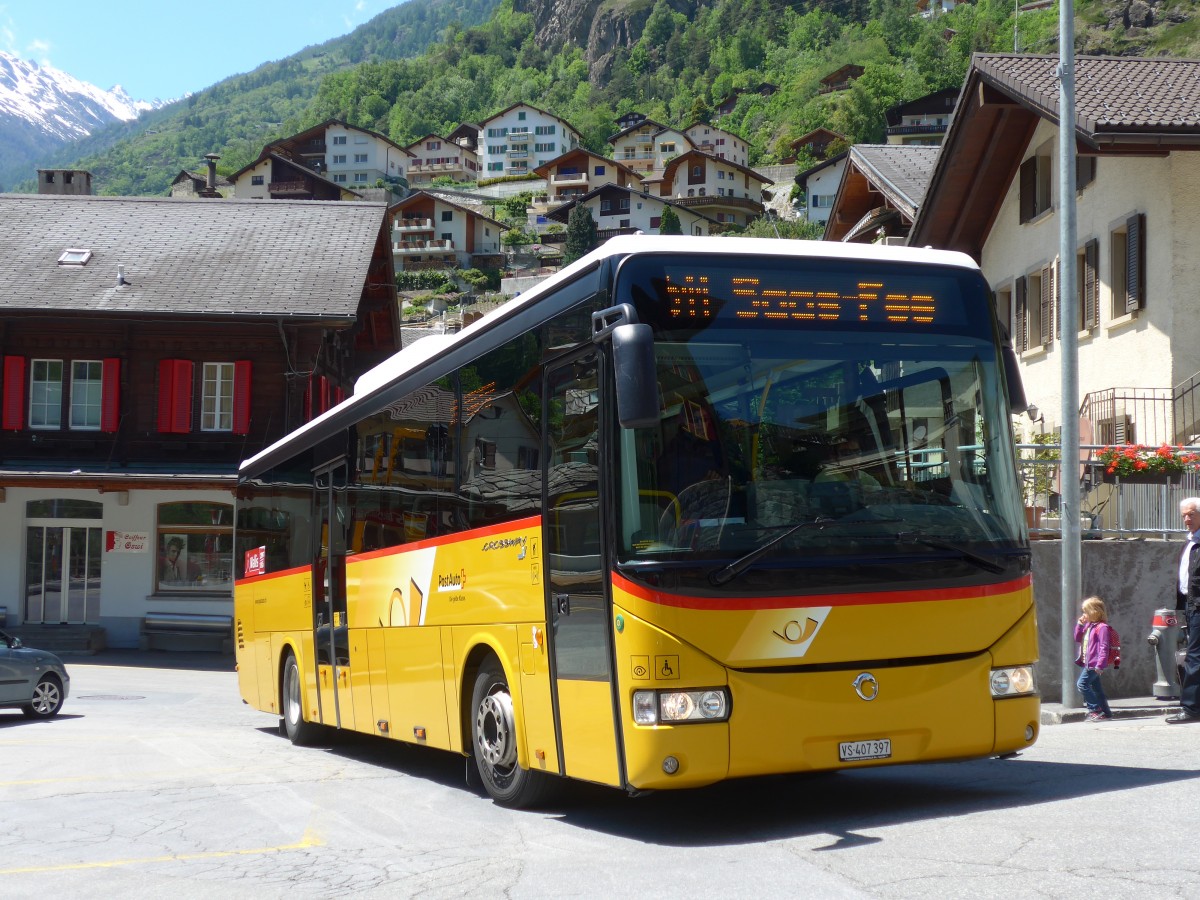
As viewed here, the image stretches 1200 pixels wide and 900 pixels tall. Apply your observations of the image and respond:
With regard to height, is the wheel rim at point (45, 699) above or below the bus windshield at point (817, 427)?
below

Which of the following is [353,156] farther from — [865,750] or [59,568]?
[865,750]

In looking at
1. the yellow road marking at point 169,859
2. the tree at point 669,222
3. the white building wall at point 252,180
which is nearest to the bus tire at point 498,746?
the yellow road marking at point 169,859

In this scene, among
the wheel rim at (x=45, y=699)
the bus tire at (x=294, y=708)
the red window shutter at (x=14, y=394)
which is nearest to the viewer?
the bus tire at (x=294, y=708)

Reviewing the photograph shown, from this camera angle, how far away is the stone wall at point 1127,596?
15.6 meters

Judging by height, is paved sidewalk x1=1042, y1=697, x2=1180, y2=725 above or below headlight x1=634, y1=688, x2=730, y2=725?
below

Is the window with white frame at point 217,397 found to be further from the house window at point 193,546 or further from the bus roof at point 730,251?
the bus roof at point 730,251

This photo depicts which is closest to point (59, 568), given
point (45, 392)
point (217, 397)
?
point (45, 392)

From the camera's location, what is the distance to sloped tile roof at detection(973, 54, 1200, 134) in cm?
1930

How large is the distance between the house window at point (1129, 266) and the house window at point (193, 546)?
63.6 feet

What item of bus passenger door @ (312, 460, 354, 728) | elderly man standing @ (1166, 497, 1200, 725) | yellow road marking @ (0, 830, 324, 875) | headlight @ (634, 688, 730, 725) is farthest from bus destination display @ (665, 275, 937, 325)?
bus passenger door @ (312, 460, 354, 728)

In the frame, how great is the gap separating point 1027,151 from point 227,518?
18.5 m

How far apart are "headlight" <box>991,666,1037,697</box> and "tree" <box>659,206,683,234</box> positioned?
112m

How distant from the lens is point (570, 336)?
326 inches

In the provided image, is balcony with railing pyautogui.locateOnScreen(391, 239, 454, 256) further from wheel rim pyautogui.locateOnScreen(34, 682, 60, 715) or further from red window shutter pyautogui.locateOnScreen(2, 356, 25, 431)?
wheel rim pyautogui.locateOnScreen(34, 682, 60, 715)
